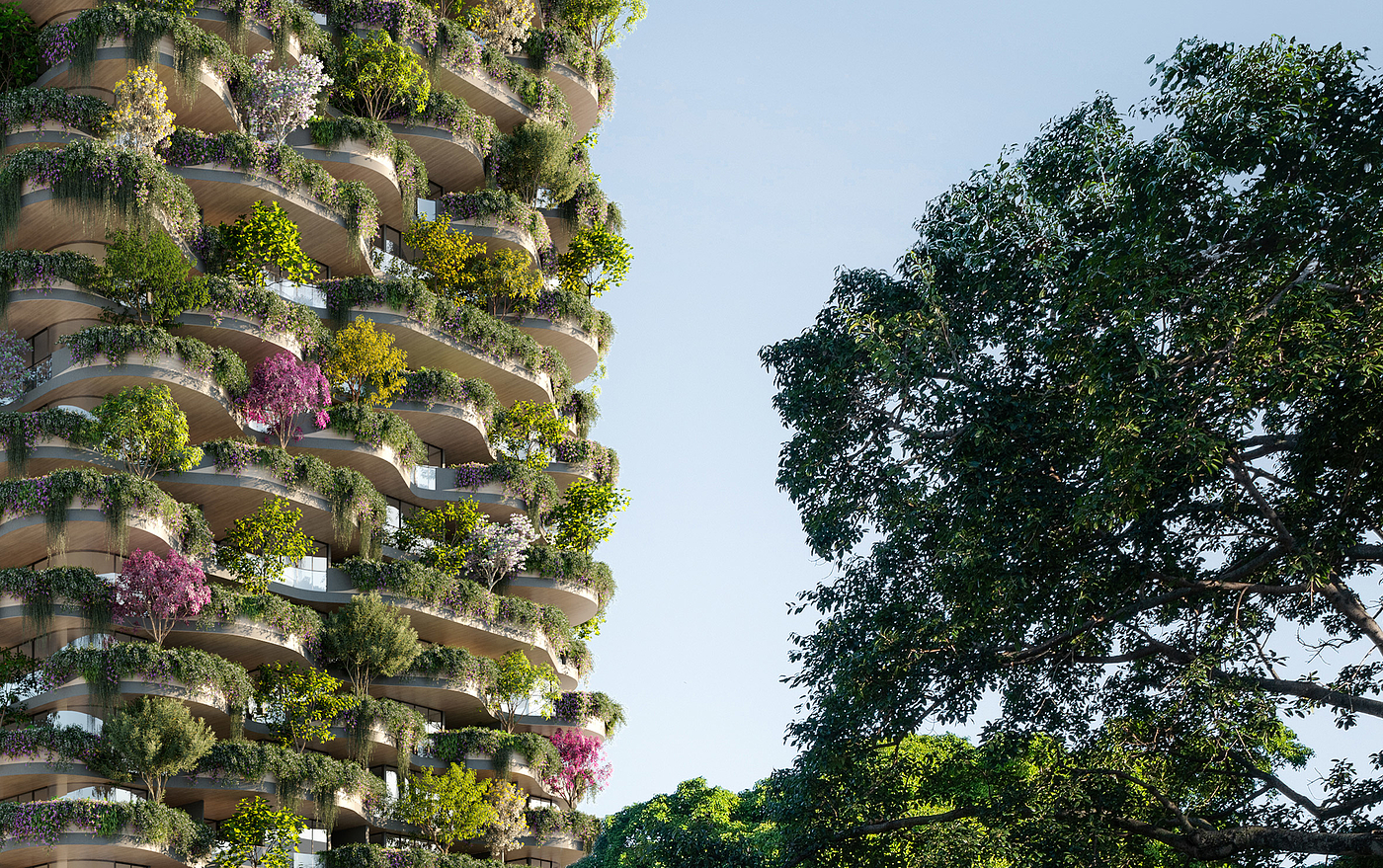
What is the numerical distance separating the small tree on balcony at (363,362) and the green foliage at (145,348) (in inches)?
171

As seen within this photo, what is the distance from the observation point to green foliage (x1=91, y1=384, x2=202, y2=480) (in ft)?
122

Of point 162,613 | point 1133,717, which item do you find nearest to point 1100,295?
point 1133,717

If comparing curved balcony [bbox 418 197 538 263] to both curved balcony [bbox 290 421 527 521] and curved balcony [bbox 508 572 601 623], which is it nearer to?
curved balcony [bbox 290 421 527 521]

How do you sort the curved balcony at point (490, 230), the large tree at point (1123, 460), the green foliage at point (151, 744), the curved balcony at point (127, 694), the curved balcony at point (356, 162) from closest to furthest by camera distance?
the large tree at point (1123, 460) → the green foliage at point (151, 744) → the curved balcony at point (127, 694) → the curved balcony at point (356, 162) → the curved balcony at point (490, 230)

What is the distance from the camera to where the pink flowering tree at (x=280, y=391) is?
40938mm

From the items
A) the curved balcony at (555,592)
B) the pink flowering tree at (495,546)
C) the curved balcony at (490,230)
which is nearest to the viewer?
the pink flowering tree at (495,546)

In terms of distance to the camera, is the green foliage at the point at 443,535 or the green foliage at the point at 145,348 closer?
the green foliage at the point at 145,348

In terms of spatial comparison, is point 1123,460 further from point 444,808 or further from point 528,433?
point 528,433

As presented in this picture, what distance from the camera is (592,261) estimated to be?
55156 millimetres

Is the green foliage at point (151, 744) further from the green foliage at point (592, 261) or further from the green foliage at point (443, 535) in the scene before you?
the green foliage at point (592, 261)

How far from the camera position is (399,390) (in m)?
45.8

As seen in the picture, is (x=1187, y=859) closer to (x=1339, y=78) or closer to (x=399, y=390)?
(x=1339, y=78)

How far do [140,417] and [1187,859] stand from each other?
89.3ft

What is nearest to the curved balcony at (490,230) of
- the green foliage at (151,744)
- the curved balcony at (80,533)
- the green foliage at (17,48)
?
the green foliage at (17,48)
